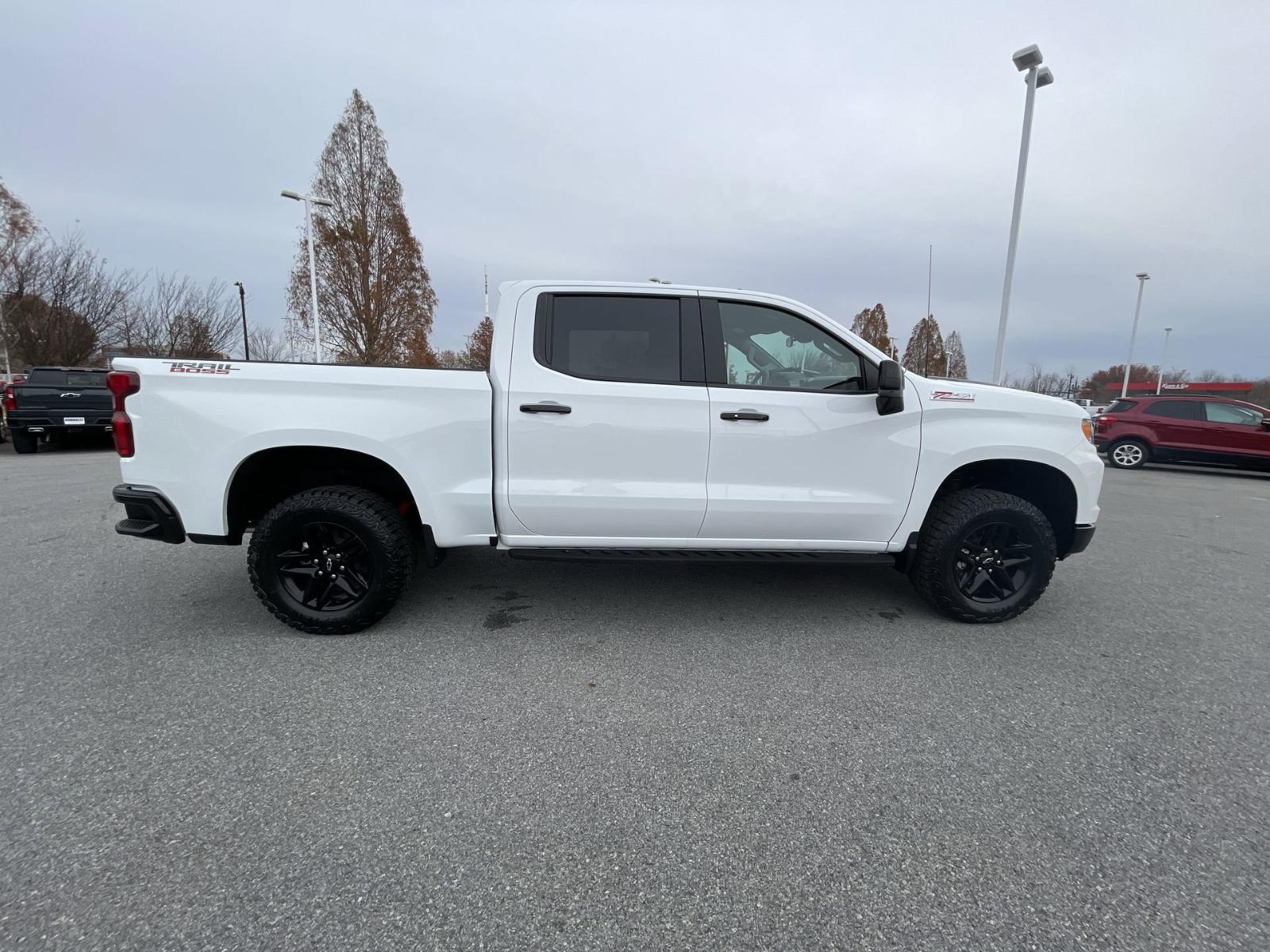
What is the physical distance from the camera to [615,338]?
3346 mm

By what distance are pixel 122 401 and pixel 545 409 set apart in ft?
7.00

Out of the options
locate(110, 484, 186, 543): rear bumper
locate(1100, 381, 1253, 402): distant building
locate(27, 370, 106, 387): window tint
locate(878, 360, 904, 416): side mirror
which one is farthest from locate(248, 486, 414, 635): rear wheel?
locate(1100, 381, 1253, 402): distant building

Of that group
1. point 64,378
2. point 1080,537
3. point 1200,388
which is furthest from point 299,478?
point 1200,388

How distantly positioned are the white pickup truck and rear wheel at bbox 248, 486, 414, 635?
1cm

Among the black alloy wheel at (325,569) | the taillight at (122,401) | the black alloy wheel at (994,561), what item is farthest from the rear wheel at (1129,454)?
the taillight at (122,401)

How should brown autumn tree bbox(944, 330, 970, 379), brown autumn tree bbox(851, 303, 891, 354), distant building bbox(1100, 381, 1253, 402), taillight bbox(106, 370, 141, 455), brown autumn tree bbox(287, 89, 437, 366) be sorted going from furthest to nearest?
distant building bbox(1100, 381, 1253, 402)
brown autumn tree bbox(944, 330, 970, 379)
brown autumn tree bbox(851, 303, 891, 354)
brown autumn tree bbox(287, 89, 437, 366)
taillight bbox(106, 370, 141, 455)

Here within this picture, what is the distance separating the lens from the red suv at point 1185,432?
37.8ft

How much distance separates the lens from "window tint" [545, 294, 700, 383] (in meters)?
3.27

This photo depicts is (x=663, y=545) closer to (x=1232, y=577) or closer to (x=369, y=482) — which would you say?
(x=369, y=482)

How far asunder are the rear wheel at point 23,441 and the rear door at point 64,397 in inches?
21.5

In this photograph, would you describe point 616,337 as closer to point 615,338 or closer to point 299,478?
point 615,338

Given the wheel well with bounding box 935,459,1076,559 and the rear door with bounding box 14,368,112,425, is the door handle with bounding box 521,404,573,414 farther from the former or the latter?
the rear door with bounding box 14,368,112,425

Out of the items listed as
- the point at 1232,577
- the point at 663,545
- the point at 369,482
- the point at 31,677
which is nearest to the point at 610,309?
the point at 663,545

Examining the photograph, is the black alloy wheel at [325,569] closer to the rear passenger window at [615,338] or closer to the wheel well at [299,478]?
the wheel well at [299,478]
